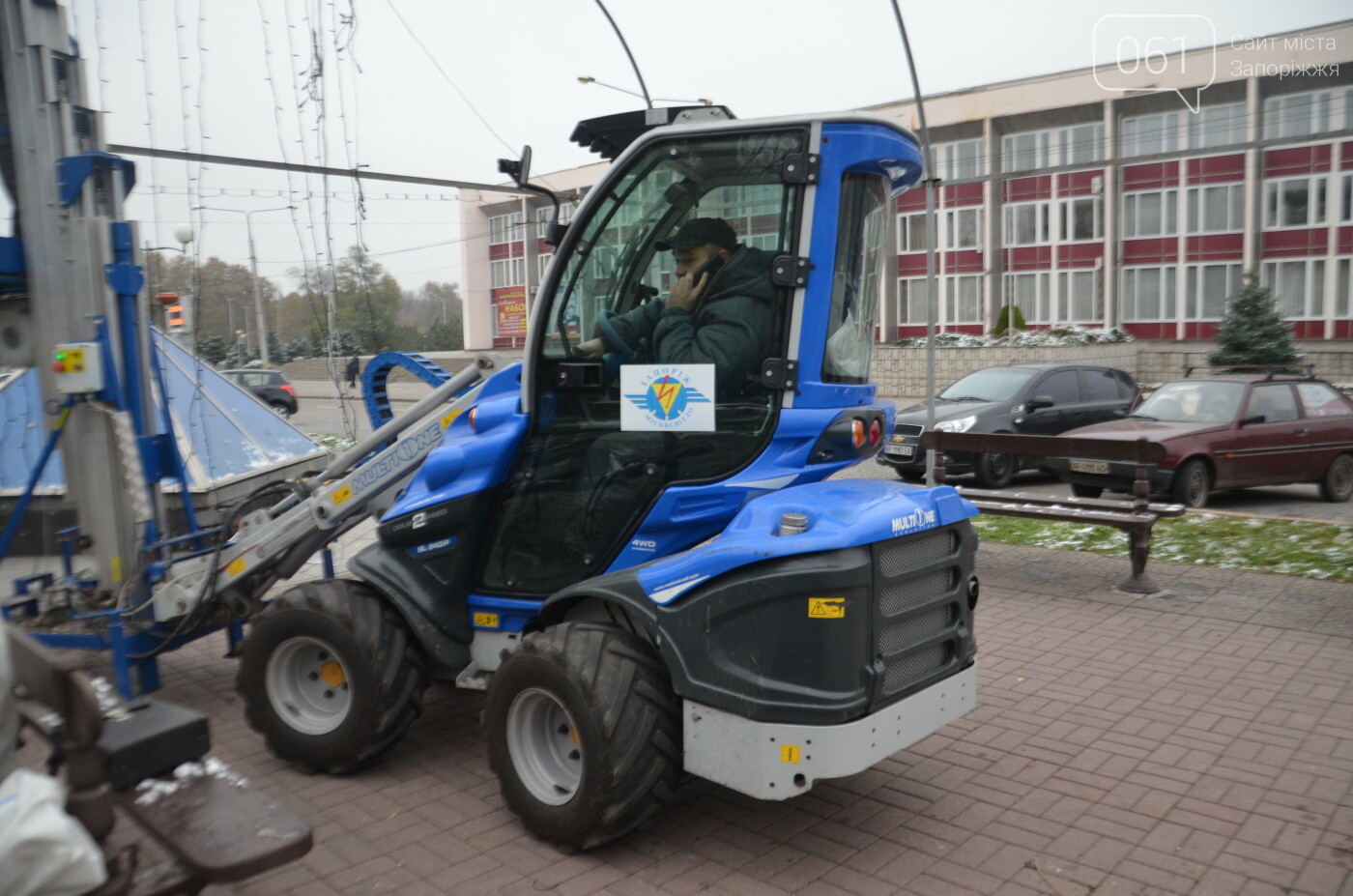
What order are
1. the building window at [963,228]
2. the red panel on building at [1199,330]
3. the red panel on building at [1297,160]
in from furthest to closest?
the building window at [963,228]
the red panel on building at [1199,330]
the red panel on building at [1297,160]

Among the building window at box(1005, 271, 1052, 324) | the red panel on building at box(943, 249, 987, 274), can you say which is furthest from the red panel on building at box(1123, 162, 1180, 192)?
the red panel on building at box(943, 249, 987, 274)

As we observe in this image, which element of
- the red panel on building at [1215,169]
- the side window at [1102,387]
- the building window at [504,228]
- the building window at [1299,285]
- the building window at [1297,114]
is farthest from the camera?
the red panel on building at [1215,169]

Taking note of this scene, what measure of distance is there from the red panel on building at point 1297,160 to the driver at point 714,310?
3892 cm

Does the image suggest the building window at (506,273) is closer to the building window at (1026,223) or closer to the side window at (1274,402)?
the side window at (1274,402)

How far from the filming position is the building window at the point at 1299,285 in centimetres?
3619

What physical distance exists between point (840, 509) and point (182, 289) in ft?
13.3

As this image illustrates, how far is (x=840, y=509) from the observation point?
366 centimetres

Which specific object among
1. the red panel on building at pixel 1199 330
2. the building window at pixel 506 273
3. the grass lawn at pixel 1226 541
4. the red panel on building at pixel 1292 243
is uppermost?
the red panel on building at pixel 1292 243

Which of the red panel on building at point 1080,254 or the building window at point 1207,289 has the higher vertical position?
the red panel on building at point 1080,254

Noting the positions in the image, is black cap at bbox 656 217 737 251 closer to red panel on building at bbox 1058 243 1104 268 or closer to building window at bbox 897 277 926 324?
red panel on building at bbox 1058 243 1104 268

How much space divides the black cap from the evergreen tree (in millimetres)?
27925

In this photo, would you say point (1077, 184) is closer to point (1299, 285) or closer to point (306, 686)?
point (1299, 285)

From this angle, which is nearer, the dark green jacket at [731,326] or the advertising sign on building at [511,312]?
the dark green jacket at [731,326]

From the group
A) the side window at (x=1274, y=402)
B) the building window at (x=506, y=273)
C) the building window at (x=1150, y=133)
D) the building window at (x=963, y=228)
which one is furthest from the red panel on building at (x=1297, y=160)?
the building window at (x=506, y=273)
